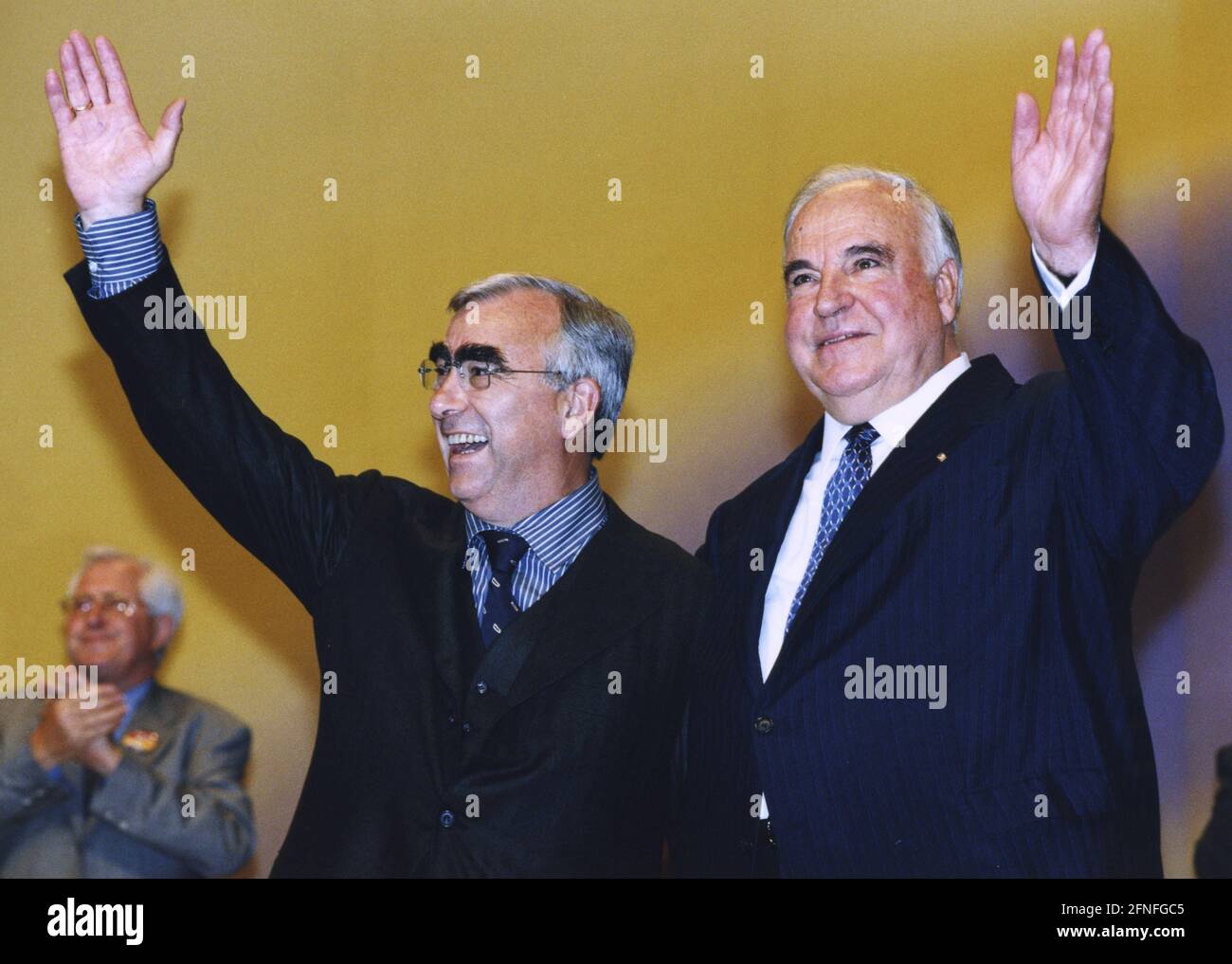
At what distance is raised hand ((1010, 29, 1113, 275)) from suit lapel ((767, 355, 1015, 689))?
382 millimetres

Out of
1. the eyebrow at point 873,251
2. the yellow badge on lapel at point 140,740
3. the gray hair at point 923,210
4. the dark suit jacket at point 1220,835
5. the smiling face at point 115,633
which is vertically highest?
the gray hair at point 923,210

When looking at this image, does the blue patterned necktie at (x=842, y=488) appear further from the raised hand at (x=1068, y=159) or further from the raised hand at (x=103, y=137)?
the raised hand at (x=103, y=137)

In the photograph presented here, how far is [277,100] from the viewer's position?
4.18 m

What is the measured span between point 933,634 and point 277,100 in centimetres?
232

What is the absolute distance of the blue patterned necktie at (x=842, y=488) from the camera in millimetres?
3051

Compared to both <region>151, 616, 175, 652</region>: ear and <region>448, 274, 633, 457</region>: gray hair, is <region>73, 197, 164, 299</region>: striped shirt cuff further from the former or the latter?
<region>151, 616, 175, 652</region>: ear

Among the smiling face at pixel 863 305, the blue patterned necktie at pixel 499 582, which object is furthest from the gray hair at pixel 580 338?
the smiling face at pixel 863 305

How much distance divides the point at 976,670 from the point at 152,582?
80.6 inches

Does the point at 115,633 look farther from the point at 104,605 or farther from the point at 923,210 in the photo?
the point at 923,210

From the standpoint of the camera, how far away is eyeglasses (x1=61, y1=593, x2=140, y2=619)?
12.3 feet

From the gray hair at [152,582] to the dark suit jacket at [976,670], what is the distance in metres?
1.56

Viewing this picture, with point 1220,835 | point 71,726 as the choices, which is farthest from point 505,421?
point 1220,835
